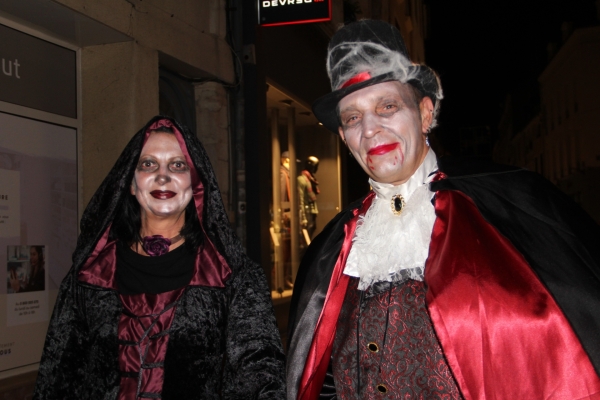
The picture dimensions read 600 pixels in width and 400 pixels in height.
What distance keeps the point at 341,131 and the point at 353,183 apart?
11.3 meters

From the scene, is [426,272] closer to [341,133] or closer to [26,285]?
[341,133]


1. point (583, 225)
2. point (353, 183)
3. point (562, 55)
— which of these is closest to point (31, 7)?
point (583, 225)

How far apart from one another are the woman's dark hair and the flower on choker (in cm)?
8

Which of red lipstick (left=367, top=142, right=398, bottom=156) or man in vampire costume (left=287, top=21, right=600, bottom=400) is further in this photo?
red lipstick (left=367, top=142, right=398, bottom=156)

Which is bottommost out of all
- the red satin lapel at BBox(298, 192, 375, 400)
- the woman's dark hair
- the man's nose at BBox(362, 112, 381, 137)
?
the red satin lapel at BBox(298, 192, 375, 400)

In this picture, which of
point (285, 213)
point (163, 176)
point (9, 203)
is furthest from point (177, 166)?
point (285, 213)

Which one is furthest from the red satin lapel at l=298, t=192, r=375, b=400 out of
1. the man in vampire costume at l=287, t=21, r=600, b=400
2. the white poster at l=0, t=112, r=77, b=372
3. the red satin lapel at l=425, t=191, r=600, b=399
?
the white poster at l=0, t=112, r=77, b=372

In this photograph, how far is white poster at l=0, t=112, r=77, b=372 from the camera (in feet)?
13.4

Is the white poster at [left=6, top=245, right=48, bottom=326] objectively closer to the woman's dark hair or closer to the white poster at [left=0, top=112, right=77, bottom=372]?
the white poster at [left=0, top=112, right=77, bottom=372]

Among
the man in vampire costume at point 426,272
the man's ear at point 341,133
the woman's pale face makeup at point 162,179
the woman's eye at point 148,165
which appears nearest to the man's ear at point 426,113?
the man in vampire costume at point 426,272

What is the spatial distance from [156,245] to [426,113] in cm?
136

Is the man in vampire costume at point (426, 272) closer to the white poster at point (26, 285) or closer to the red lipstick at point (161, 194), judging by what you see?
the red lipstick at point (161, 194)

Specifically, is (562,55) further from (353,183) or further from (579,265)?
(579,265)

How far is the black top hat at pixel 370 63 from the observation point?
2344 mm
